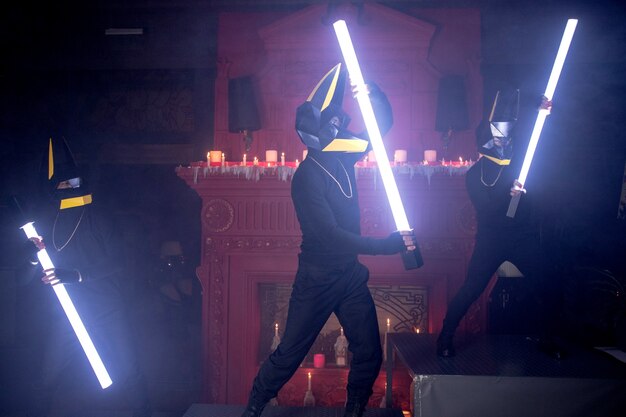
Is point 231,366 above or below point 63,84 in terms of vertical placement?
below

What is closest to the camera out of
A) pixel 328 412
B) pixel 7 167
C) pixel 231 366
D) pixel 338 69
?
pixel 338 69

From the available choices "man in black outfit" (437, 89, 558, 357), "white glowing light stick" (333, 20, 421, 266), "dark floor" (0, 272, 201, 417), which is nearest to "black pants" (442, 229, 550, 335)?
"man in black outfit" (437, 89, 558, 357)

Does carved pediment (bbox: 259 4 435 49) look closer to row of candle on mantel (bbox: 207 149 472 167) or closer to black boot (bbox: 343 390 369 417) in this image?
row of candle on mantel (bbox: 207 149 472 167)

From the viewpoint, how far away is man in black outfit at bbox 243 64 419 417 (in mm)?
2377

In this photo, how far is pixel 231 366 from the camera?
3896 mm

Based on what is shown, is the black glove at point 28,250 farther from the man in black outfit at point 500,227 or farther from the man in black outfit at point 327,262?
the man in black outfit at point 500,227

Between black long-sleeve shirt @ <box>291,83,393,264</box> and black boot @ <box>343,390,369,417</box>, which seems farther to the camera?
black boot @ <box>343,390,369,417</box>

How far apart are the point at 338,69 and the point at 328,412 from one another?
87.8 inches

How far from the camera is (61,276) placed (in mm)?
2795

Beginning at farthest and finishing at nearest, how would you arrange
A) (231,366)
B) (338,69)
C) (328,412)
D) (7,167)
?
(7,167)
(231,366)
(328,412)
(338,69)

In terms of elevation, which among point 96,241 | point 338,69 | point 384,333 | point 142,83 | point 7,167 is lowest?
point 384,333

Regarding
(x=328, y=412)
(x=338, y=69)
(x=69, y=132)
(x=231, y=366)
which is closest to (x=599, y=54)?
(x=338, y=69)

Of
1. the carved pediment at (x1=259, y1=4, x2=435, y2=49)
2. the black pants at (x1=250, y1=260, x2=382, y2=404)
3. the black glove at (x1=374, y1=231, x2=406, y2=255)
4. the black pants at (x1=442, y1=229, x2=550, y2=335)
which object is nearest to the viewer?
the black glove at (x1=374, y1=231, x2=406, y2=255)

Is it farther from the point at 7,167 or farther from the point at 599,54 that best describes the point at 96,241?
the point at 599,54
